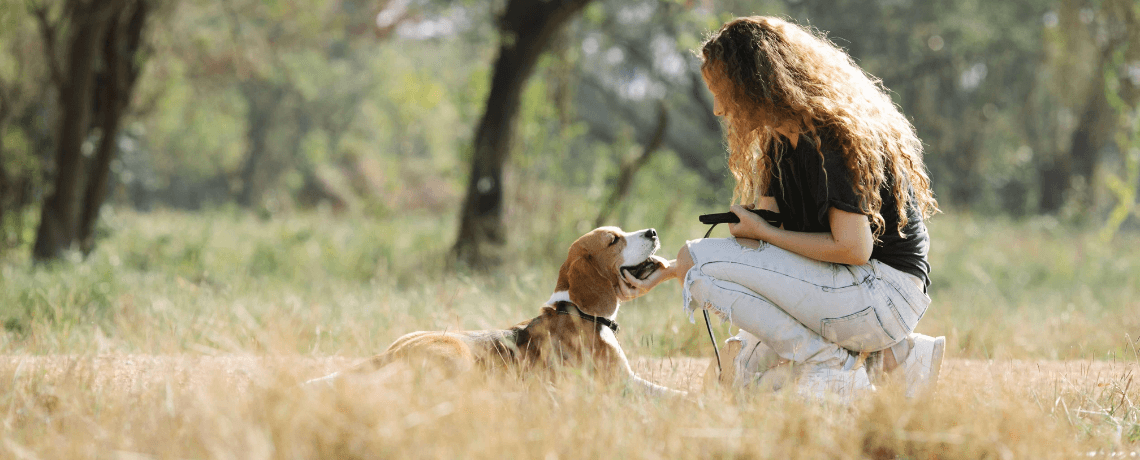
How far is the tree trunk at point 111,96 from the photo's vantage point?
801 cm

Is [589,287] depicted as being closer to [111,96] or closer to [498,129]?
[498,129]

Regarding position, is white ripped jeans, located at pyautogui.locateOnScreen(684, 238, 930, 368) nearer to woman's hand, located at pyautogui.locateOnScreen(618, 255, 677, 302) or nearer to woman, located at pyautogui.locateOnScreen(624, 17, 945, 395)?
woman, located at pyautogui.locateOnScreen(624, 17, 945, 395)

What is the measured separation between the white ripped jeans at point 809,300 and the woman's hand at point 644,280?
288 millimetres

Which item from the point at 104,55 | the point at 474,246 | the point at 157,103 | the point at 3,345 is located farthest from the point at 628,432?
the point at 157,103

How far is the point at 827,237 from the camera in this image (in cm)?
318

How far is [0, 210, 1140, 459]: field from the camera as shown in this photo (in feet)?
7.43

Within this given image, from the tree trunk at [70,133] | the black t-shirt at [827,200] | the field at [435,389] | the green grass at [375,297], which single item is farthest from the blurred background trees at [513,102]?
the black t-shirt at [827,200]

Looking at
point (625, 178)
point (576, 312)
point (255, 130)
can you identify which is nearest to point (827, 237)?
point (576, 312)

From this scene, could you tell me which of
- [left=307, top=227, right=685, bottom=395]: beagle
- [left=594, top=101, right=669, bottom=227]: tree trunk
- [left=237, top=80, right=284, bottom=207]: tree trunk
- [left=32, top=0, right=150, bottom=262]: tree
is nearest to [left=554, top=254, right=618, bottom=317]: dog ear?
[left=307, top=227, right=685, bottom=395]: beagle

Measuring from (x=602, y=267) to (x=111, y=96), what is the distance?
6783mm

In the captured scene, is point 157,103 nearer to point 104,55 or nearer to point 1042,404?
point 104,55

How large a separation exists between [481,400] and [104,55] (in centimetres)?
740

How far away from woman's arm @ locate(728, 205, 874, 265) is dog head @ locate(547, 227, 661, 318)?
0.45m

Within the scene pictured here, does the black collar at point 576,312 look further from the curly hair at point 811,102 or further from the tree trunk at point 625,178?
the tree trunk at point 625,178
